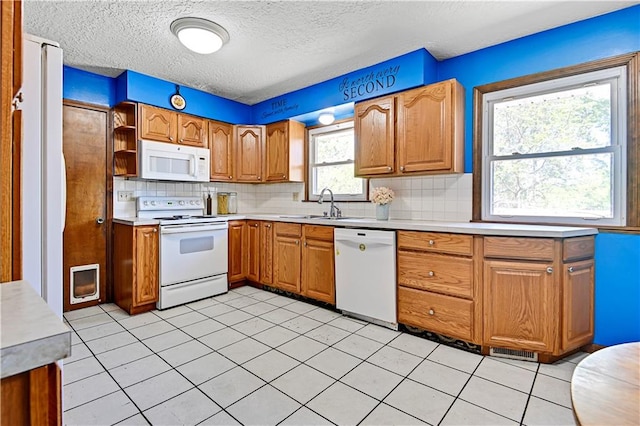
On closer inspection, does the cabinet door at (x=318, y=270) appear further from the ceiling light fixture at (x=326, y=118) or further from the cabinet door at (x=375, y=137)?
the ceiling light fixture at (x=326, y=118)

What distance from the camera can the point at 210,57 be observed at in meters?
3.03

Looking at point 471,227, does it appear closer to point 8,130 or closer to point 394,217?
point 394,217

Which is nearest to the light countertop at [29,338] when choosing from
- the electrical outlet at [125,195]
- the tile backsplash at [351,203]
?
the tile backsplash at [351,203]

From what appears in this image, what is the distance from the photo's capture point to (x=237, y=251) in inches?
155

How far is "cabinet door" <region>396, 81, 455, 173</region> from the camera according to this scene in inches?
107

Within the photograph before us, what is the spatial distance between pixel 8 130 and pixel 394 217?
9.91ft

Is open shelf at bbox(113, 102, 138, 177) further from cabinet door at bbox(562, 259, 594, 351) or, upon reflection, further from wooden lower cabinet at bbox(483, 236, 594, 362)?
cabinet door at bbox(562, 259, 594, 351)

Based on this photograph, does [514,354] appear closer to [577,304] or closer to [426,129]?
[577,304]

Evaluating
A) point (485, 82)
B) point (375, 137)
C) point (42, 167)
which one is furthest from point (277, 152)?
point (42, 167)

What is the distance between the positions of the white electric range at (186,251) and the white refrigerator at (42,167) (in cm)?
172

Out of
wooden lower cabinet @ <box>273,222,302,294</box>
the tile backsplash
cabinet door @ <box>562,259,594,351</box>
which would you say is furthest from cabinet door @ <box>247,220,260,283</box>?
A: cabinet door @ <box>562,259,594,351</box>

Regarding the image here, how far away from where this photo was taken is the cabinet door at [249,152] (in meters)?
4.31

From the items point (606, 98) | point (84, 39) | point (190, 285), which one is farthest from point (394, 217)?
point (84, 39)

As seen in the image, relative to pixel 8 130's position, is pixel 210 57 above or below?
above
